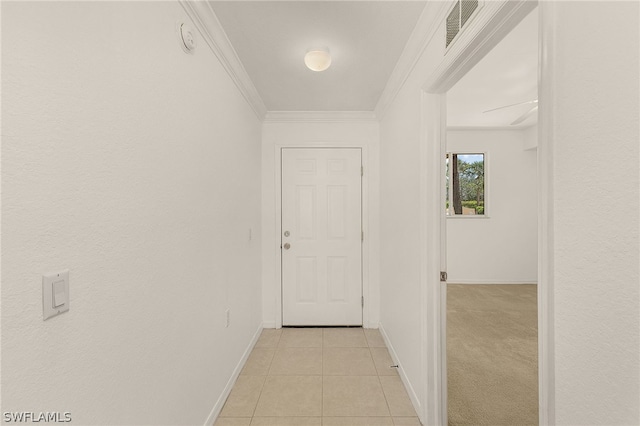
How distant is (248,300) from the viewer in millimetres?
2506

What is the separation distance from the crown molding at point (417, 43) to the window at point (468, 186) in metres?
2.80

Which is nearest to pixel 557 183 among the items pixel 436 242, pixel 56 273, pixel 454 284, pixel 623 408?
pixel 623 408

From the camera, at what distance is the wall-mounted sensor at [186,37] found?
50.5 inches

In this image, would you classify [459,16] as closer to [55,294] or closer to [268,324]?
[55,294]

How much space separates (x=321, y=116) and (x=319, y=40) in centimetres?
126

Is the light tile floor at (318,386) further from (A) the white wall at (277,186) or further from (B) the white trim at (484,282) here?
(B) the white trim at (484,282)

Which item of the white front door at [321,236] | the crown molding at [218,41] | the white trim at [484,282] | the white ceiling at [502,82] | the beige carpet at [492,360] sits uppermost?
the white ceiling at [502,82]

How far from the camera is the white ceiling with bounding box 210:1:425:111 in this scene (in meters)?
1.50

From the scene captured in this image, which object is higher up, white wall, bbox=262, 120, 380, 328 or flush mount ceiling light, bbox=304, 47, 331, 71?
flush mount ceiling light, bbox=304, 47, 331, 71

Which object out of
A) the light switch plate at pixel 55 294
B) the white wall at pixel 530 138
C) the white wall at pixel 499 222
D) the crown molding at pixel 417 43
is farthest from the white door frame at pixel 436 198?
the white wall at pixel 530 138

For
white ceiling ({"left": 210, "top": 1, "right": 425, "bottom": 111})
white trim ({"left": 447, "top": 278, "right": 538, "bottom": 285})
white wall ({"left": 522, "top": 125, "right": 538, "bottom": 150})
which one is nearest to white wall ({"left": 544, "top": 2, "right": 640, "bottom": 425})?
white ceiling ({"left": 210, "top": 1, "right": 425, "bottom": 111})

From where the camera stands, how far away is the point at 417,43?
1695mm

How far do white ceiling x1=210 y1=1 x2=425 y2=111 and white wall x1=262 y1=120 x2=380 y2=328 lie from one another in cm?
51

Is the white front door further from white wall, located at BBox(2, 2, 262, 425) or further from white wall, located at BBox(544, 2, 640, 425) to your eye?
white wall, located at BBox(544, 2, 640, 425)
